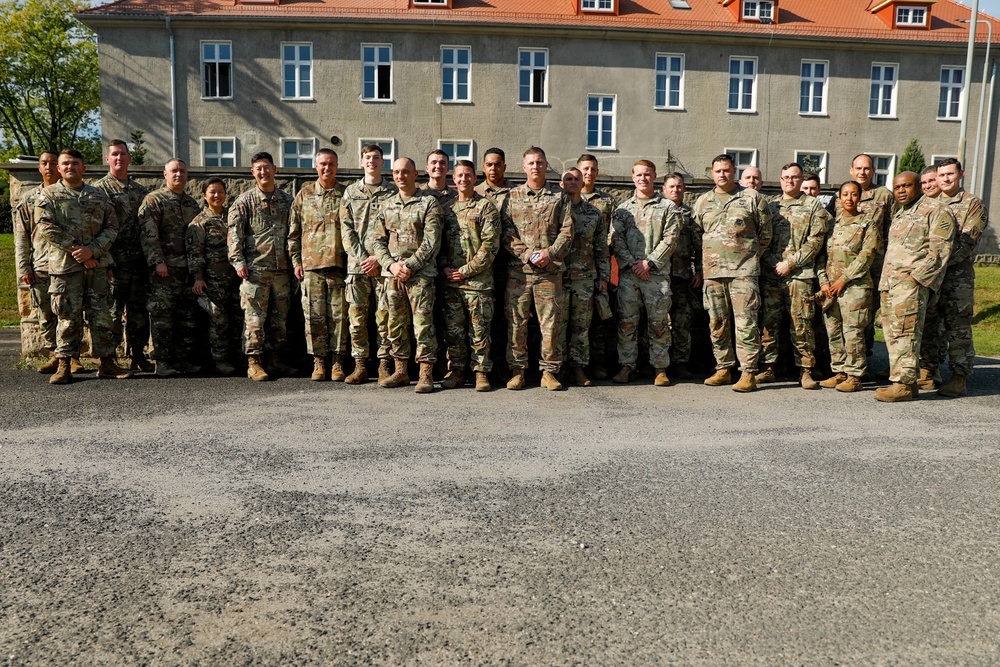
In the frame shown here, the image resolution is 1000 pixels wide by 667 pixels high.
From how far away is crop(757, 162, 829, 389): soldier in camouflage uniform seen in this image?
7645 millimetres

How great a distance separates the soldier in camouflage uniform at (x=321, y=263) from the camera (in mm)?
7617

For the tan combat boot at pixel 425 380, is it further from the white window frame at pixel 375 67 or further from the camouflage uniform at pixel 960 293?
the white window frame at pixel 375 67

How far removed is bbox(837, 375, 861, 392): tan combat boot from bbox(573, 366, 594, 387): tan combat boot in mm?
2299

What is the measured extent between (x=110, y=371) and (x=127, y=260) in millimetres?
1101

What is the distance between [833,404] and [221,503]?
504 centimetres

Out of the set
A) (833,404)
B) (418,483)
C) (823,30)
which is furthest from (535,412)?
(823,30)

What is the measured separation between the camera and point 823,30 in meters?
28.1

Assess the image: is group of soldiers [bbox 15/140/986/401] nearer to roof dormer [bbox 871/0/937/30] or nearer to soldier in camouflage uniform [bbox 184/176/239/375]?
soldier in camouflage uniform [bbox 184/176/239/375]

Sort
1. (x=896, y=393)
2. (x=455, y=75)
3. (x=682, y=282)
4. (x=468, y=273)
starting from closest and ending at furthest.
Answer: (x=896, y=393)
(x=468, y=273)
(x=682, y=282)
(x=455, y=75)

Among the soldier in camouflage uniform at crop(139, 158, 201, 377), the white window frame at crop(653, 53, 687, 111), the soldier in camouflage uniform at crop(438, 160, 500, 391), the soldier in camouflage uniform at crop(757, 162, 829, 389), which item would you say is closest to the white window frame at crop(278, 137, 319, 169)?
the white window frame at crop(653, 53, 687, 111)

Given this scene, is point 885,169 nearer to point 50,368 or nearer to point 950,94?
point 950,94

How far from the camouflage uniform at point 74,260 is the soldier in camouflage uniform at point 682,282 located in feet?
17.7

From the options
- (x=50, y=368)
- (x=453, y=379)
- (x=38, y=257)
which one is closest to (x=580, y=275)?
(x=453, y=379)

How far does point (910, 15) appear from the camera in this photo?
28.9m
